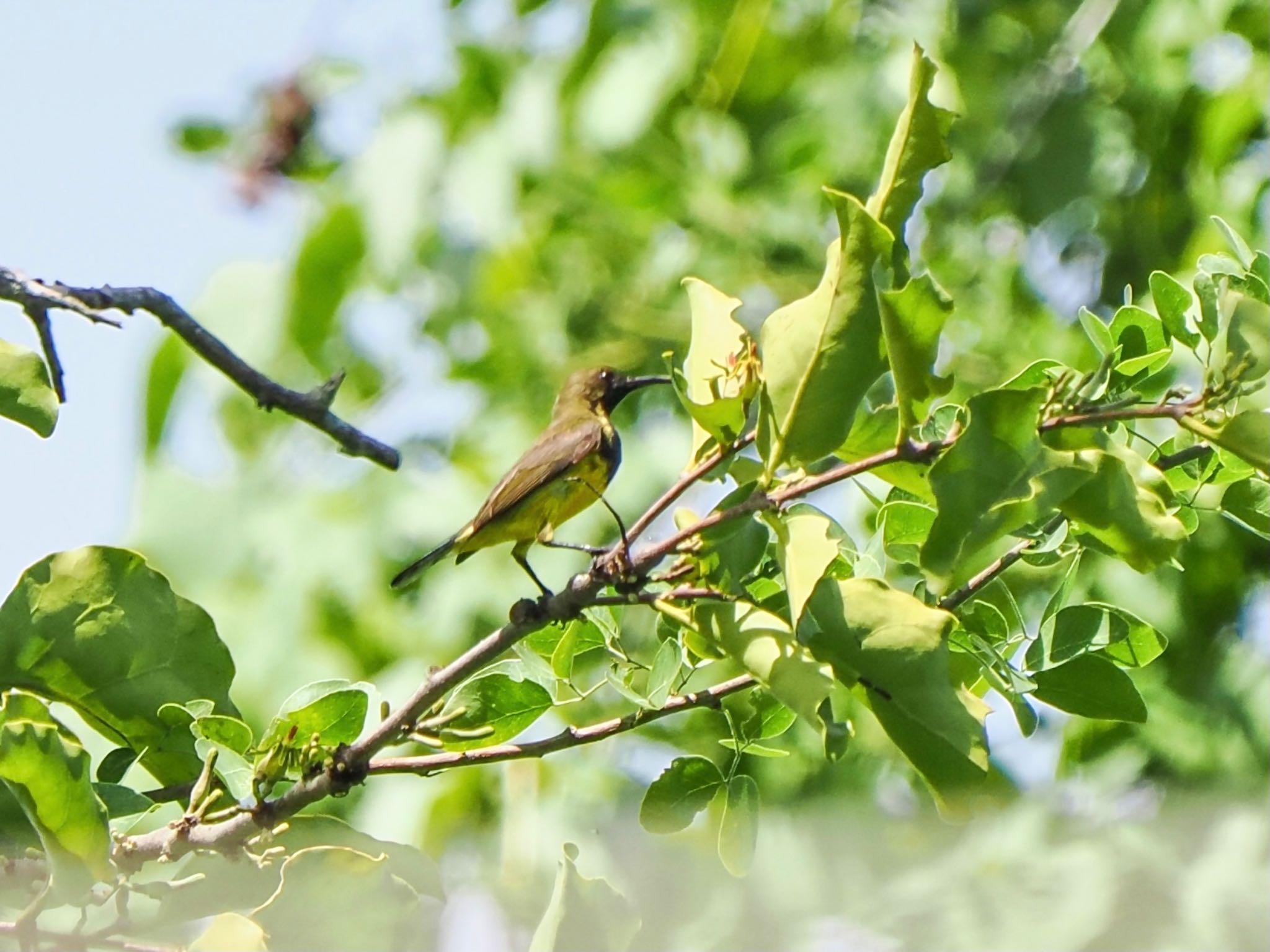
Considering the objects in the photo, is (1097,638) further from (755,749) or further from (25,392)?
(25,392)

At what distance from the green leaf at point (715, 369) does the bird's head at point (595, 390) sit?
2.48 metres

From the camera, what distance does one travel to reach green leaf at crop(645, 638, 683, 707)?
1.43 m

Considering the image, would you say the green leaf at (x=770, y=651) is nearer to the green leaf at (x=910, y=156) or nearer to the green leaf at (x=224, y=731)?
the green leaf at (x=910, y=156)

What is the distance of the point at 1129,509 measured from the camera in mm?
1236

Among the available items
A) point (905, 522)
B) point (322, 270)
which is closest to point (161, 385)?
point (322, 270)

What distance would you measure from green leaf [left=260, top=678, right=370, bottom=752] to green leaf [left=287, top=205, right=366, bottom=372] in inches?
109

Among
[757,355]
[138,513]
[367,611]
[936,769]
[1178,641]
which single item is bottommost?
[1178,641]

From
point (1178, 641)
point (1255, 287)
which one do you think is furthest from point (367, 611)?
point (1255, 287)

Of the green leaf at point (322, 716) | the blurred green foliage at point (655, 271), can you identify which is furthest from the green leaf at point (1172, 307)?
the blurred green foliage at point (655, 271)

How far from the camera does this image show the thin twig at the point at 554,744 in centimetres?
139

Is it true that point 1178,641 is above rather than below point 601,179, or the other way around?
below

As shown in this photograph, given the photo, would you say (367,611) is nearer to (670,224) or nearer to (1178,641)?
(670,224)

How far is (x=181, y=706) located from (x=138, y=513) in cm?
218

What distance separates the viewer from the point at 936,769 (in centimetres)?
122
